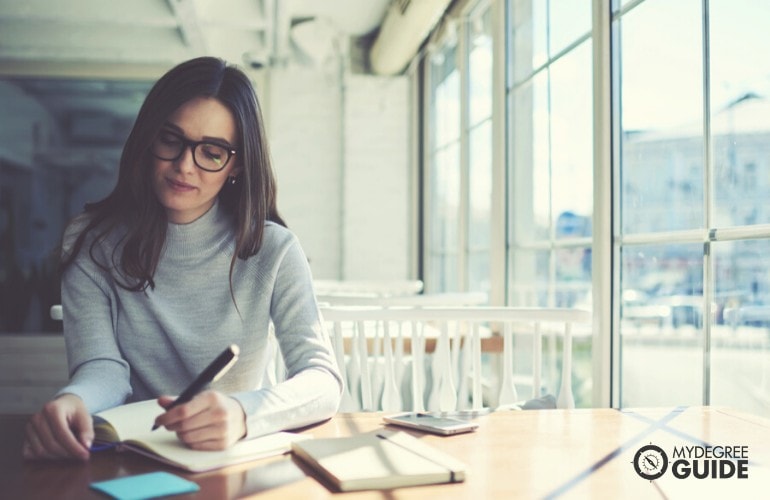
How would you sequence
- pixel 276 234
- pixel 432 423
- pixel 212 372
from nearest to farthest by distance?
pixel 212 372
pixel 432 423
pixel 276 234

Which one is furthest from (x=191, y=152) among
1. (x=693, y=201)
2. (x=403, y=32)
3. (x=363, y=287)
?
(x=403, y=32)

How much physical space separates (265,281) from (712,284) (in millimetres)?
1259

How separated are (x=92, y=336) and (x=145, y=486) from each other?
522mm

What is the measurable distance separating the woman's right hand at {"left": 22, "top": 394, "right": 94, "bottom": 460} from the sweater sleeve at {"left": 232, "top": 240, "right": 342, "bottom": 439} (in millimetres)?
213

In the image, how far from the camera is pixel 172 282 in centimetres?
146

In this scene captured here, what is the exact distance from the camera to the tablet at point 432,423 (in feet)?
4.07

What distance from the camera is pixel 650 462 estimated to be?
108 cm

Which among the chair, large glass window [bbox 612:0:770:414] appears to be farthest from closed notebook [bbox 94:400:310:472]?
large glass window [bbox 612:0:770:414]

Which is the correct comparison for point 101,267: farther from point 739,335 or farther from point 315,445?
point 739,335

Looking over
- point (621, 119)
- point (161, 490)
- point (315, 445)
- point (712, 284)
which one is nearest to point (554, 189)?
point (621, 119)

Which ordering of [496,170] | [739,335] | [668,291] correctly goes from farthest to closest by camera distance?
[496,170]
[668,291]
[739,335]

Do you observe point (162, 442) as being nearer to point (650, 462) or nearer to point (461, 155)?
point (650, 462)

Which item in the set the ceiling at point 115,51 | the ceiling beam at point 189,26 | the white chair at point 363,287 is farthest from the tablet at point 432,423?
the ceiling at point 115,51

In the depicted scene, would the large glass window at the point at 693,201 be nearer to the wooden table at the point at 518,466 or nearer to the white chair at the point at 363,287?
the wooden table at the point at 518,466
